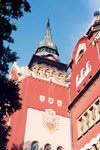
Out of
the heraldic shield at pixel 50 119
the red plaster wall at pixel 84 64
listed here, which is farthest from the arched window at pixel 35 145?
the red plaster wall at pixel 84 64

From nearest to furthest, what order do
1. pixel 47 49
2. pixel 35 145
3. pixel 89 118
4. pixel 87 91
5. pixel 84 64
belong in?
1. pixel 89 118
2. pixel 87 91
3. pixel 35 145
4. pixel 84 64
5. pixel 47 49

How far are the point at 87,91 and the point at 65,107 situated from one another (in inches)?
287

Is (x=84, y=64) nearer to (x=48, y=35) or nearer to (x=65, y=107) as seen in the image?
(x=65, y=107)

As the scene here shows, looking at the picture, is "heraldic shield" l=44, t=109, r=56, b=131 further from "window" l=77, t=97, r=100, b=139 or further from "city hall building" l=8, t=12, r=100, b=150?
"window" l=77, t=97, r=100, b=139

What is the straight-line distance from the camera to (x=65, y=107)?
102 ft

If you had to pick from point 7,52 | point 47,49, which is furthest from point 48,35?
point 7,52

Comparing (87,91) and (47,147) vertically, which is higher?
(87,91)

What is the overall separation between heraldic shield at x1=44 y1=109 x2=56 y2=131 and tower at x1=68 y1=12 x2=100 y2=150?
8.23ft

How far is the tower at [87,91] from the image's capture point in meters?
21.9

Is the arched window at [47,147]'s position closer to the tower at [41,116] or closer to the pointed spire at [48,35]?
the tower at [41,116]

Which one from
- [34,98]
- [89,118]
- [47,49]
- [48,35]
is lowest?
[89,118]

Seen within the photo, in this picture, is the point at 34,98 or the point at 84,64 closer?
the point at 84,64

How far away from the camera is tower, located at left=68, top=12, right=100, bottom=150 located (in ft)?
71.7

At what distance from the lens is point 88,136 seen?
2197 cm
